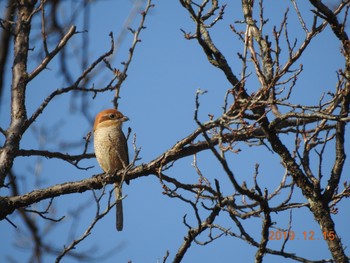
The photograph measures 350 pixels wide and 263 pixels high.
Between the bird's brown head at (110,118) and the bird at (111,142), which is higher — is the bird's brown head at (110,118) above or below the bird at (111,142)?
above

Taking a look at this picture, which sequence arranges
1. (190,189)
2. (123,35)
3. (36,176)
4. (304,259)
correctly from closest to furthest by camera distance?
1. (304,259)
2. (190,189)
3. (123,35)
4. (36,176)

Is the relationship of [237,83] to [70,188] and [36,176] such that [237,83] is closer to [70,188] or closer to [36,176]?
[70,188]

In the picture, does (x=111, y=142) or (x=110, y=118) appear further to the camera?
(x=110, y=118)

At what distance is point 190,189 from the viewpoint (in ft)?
14.4

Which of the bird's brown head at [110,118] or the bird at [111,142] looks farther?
the bird's brown head at [110,118]

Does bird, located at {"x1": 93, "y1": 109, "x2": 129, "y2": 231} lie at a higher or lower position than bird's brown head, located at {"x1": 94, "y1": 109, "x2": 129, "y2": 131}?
lower

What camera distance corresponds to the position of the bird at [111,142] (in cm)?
655

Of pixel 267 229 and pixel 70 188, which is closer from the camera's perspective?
pixel 267 229

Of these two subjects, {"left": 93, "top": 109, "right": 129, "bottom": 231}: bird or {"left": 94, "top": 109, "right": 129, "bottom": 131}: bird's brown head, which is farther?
{"left": 94, "top": 109, "right": 129, "bottom": 131}: bird's brown head

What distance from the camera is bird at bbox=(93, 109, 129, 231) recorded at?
6.55 metres

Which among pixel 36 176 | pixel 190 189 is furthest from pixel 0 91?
pixel 36 176

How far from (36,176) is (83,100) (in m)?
3.45

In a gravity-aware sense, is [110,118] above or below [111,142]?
above

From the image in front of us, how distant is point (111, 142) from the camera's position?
6.56 metres
